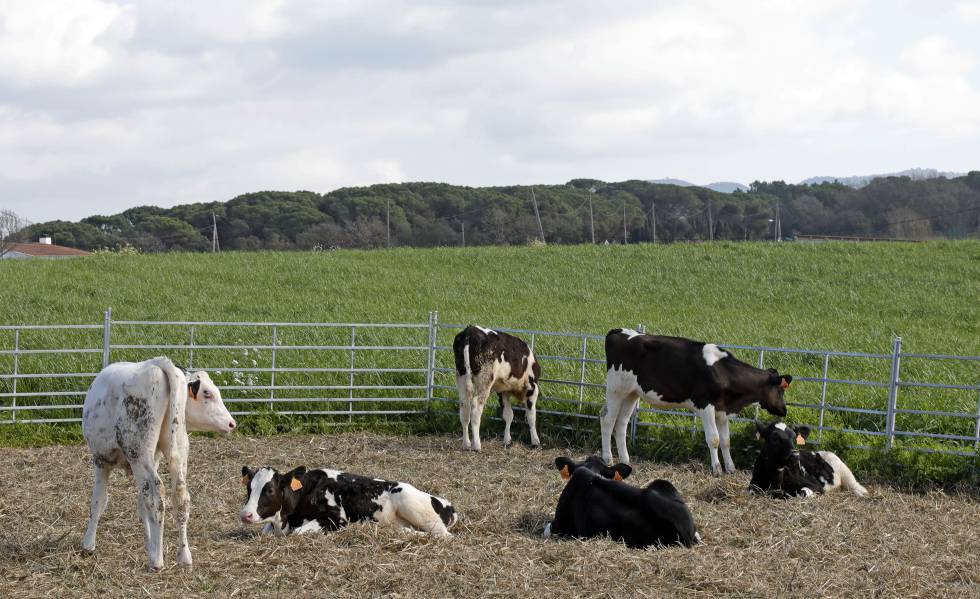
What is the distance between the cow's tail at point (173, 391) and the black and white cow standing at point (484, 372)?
4.57 meters

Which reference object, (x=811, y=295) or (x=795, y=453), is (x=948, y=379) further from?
(x=811, y=295)

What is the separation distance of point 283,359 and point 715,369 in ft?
23.7

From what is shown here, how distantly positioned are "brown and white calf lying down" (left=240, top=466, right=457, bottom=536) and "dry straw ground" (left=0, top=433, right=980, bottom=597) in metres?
0.20

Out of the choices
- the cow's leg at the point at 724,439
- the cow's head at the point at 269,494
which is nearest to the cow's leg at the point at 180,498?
the cow's head at the point at 269,494

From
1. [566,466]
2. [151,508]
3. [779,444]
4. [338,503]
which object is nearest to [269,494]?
[338,503]

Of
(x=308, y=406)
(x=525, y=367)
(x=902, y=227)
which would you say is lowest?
(x=308, y=406)

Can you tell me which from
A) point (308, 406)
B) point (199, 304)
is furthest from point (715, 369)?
point (199, 304)

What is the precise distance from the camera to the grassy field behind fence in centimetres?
1204

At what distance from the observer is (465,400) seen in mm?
10789

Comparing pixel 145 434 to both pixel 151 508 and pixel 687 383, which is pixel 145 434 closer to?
pixel 151 508

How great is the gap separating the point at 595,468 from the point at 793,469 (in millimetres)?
1910

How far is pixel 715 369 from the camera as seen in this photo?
9734mm

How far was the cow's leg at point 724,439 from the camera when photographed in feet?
31.8

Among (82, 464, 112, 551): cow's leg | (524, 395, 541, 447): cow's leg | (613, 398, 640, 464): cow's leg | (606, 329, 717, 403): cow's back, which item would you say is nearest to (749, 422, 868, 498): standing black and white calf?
(606, 329, 717, 403): cow's back
